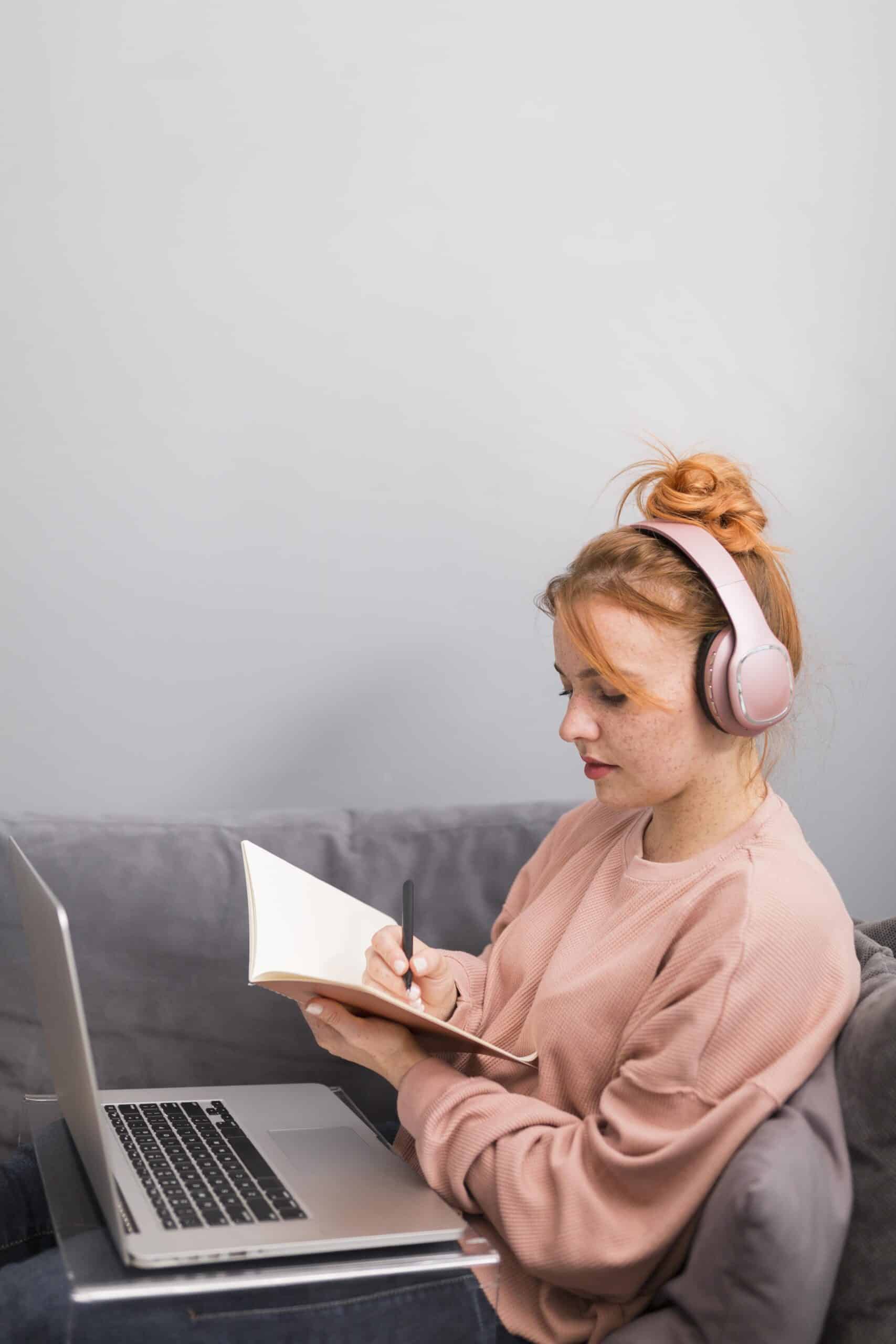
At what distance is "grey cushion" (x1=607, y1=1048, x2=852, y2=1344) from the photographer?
999 millimetres

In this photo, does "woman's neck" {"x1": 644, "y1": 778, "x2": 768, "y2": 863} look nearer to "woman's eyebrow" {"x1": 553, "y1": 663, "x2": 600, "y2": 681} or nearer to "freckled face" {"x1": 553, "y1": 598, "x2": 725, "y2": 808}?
"freckled face" {"x1": 553, "y1": 598, "x2": 725, "y2": 808}

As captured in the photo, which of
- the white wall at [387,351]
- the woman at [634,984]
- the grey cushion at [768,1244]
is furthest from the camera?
the white wall at [387,351]

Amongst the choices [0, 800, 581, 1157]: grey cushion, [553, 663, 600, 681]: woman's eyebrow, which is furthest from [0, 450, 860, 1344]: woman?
[0, 800, 581, 1157]: grey cushion

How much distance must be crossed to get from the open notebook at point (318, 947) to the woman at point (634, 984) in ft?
0.15

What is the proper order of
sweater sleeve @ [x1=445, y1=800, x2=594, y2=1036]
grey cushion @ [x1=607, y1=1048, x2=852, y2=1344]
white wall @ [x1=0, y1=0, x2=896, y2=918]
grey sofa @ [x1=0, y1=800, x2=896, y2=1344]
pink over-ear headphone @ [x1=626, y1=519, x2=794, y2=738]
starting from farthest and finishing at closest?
white wall @ [x1=0, y1=0, x2=896, y2=918], grey sofa @ [x1=0, y1=800, x2=896, y2=1344], sweater sleeve @ [x1=445, y1=800, x2=594, y2=1036], pink over-ear headphone @ [x1=626, y1=519, x2=794, y2=738], grey cushion @ [x1=607, y1=1048, x2=852, y2=1344]

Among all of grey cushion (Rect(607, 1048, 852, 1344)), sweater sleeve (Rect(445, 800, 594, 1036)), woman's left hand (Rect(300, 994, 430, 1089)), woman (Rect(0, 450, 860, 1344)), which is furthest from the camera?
sweater sleeve (Rect(445, 800, 594, 1036))

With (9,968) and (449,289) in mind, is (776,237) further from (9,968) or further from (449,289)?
(9,968)

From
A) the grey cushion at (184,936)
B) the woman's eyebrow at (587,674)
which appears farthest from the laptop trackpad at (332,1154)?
the woman's eyebrow at (587,674)

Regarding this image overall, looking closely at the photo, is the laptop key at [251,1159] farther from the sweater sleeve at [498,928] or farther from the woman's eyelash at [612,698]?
the woman's eyelash at [612,698]

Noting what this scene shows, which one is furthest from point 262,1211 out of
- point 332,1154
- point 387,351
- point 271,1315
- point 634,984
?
point 387,351

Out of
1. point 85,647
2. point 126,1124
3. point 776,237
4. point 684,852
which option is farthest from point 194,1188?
point 776,237

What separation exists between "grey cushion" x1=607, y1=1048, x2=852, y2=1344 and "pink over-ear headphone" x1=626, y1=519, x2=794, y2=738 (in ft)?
1.22

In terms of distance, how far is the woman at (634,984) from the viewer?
3.62ft

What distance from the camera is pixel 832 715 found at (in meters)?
2.11
